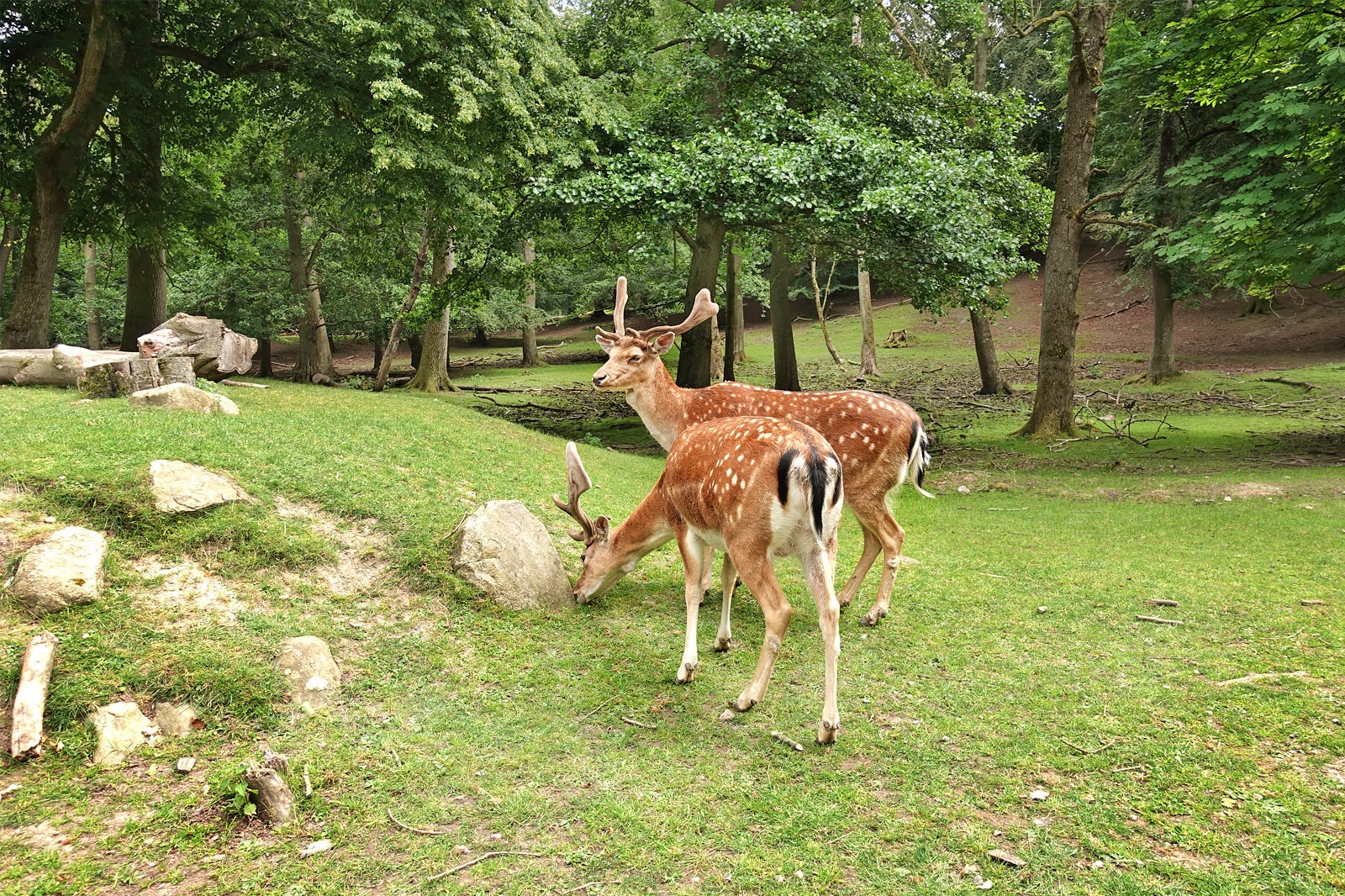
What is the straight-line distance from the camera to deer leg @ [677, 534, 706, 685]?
491cm

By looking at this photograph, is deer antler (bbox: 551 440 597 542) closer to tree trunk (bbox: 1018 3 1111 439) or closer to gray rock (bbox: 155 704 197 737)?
gray rock (bbox: 155 704 197 737)

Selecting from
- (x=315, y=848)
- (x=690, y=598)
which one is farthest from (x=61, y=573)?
(x=690, y=598)

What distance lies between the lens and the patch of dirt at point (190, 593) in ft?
15.1

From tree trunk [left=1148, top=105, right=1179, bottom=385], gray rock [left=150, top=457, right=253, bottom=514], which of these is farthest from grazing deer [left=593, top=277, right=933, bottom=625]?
tree trunk [left=1148, top=105, right=1179, bottom=385]

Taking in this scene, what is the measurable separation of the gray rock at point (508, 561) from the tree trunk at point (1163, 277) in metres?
20.3

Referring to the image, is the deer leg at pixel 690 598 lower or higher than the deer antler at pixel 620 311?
lower

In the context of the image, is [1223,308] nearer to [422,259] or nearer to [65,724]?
[422,259]

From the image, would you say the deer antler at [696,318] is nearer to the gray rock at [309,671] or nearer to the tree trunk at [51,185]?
the gray rock at [309,671]

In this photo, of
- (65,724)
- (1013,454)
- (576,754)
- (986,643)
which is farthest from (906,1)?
(65,724)

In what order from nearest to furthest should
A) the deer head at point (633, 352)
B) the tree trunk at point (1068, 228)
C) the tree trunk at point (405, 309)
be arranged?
the deer head at point (633, 352) < the tree trunk at point (1068, 228) < the tree trunk at point (405, 309)

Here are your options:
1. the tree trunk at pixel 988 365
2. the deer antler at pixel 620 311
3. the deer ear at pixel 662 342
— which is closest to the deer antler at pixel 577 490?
the deer ear at pixel 662 342

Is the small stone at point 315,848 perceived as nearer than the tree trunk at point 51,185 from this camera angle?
Yes

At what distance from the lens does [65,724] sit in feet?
12.3

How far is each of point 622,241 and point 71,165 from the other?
35.2ft
